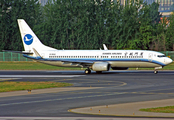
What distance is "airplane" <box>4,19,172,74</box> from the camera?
47531mm

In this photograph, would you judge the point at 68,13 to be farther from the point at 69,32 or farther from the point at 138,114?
the point at 138,114

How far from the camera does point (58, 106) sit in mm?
18438

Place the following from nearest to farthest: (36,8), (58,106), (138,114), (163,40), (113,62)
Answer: (138,114) < (58,106) < (113,62) < (163,40) < (36,8)

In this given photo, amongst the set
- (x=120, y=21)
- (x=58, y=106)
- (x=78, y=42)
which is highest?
(x=120, y=21)

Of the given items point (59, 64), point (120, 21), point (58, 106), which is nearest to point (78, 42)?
point (120, 21)

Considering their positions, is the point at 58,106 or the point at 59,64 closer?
the point at 58,106

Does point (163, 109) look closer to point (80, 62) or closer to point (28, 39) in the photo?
point (80, 62)

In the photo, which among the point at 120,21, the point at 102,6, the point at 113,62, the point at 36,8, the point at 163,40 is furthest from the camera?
the point at 36,8

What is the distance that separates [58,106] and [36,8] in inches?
3973

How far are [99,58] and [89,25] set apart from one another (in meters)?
57.3

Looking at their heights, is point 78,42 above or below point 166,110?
above

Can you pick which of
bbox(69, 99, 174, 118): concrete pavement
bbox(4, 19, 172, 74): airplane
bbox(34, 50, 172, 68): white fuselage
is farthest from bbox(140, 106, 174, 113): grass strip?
bbox(34, 50, 172, 68): white fuselage

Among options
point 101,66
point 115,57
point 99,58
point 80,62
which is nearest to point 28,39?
point 80,62

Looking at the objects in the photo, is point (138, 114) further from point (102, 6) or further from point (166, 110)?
point (102, 6)
